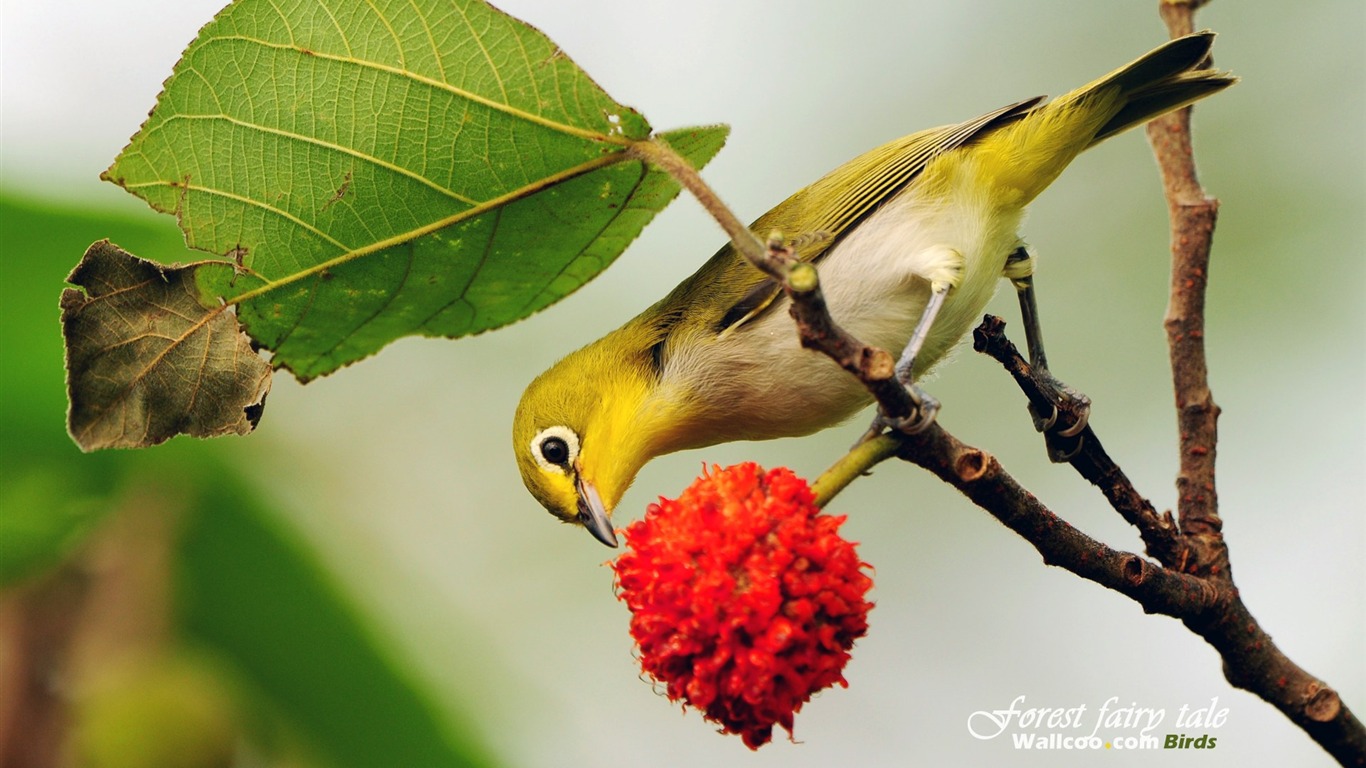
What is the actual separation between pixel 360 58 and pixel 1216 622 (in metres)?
2.42

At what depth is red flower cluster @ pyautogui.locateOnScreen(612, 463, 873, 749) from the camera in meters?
2.07

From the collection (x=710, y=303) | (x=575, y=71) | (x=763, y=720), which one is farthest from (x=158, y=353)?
(x=710, y=303)

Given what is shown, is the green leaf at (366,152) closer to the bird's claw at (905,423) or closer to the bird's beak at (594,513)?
the bird's claw at (905,423)

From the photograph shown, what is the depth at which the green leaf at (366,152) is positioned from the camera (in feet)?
7.93

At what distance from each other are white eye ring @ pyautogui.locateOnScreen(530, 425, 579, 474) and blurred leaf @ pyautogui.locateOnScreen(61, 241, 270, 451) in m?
1.31

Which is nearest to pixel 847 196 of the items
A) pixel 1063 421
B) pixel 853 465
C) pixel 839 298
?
pixel 839 298

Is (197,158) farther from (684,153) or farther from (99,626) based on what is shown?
(99,626)

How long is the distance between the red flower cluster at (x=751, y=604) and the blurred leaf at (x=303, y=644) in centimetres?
195

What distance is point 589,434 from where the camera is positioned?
12.2 feet

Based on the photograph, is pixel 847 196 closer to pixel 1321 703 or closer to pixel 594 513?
pixel 594 513

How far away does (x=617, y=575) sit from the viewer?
239cm

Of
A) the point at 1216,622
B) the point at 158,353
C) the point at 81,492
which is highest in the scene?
the point at 1216,622

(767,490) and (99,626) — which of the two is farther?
(99,626)

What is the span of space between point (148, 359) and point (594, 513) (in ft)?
5.19
